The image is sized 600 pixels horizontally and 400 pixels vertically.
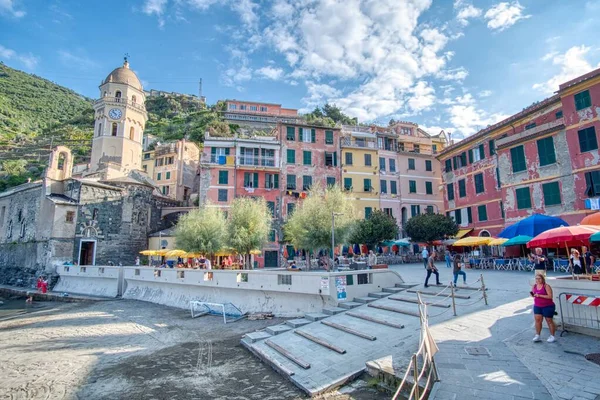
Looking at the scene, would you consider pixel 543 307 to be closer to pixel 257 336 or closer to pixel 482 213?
pixel 257 336

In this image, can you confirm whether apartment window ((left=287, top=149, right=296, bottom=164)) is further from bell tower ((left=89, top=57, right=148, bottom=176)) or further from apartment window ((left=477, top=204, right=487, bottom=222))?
bell tower ((left=89, top=57, right=148, bottom=176))

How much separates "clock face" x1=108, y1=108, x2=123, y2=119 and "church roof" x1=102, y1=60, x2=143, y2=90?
12.4 feet

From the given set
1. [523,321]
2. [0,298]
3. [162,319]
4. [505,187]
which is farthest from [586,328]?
[0,298]

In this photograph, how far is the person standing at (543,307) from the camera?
21.6ft

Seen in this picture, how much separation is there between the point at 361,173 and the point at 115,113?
103 ft

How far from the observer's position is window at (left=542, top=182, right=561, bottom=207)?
20969 millimetres

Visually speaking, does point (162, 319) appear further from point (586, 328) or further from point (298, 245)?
point (586, 328)

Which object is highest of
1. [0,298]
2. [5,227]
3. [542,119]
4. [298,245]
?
[542,119]

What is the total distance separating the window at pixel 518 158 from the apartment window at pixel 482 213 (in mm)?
4383

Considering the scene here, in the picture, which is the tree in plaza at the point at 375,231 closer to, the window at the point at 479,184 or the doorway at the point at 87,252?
the window at the point at 479,184

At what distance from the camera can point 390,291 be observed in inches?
492

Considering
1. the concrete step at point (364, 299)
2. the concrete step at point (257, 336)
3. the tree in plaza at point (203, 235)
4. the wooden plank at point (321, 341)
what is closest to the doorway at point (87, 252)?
the tree in plaza at point (203, 235)

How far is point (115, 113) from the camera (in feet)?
128

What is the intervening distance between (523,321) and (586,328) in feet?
4.63
